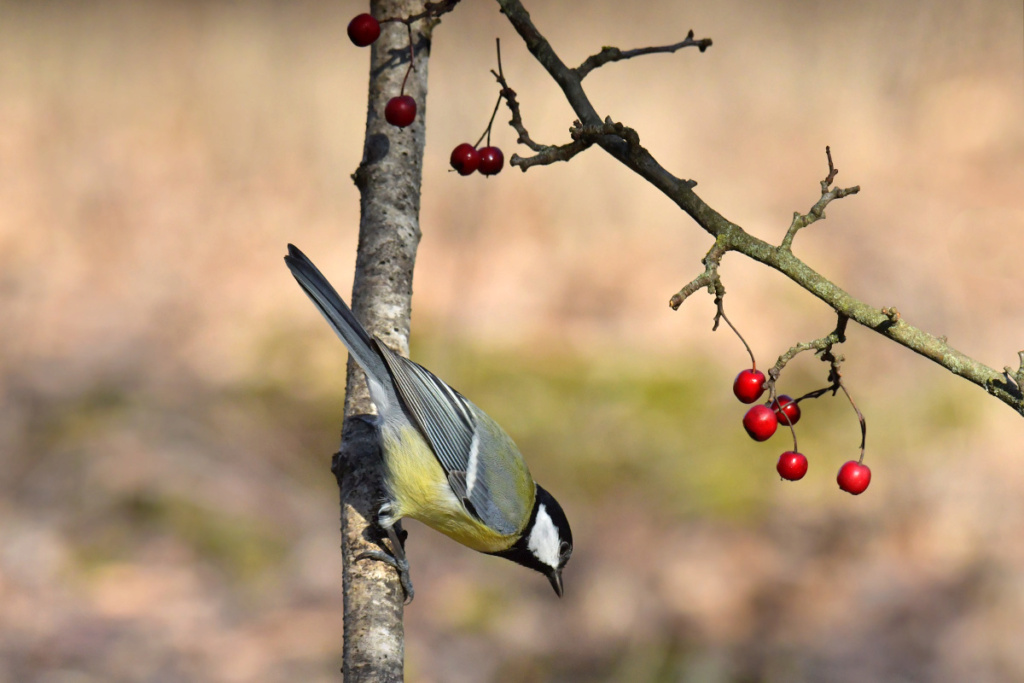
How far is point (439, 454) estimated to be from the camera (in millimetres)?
2193

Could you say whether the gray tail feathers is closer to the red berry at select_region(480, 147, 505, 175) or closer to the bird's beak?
the red berry at select_region(480, 147, 505, 175)

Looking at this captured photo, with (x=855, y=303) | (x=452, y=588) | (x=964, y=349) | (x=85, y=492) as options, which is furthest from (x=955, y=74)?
(x=85, y=492)

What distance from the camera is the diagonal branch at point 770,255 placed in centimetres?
124

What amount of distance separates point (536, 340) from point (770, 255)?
119 inches

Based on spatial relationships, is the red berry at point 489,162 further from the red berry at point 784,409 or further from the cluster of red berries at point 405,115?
the red berry at point 784,409

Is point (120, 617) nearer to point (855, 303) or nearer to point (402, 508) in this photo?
point (402, 508)

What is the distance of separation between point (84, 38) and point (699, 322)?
3.35 meters

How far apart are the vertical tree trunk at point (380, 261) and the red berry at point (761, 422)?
28.0 inches

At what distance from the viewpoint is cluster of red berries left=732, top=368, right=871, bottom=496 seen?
155cm

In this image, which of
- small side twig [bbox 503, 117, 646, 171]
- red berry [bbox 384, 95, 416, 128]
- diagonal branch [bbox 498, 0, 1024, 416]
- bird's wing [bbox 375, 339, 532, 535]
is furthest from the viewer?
bird's wing [bbox 375, 339, 532, 535]

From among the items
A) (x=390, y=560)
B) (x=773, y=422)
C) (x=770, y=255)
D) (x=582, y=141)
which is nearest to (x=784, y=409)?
(x=773, y=422)

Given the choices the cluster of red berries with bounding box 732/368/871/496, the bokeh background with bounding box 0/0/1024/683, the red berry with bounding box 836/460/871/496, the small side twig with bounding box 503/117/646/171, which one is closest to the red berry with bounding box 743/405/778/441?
the cluster of red berries with bounding box 732/368/871/496

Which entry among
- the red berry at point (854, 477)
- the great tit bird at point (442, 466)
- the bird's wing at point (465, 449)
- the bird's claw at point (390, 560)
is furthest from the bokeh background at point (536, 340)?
the red berry at point (854, 477)

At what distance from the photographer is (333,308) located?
1.92m
